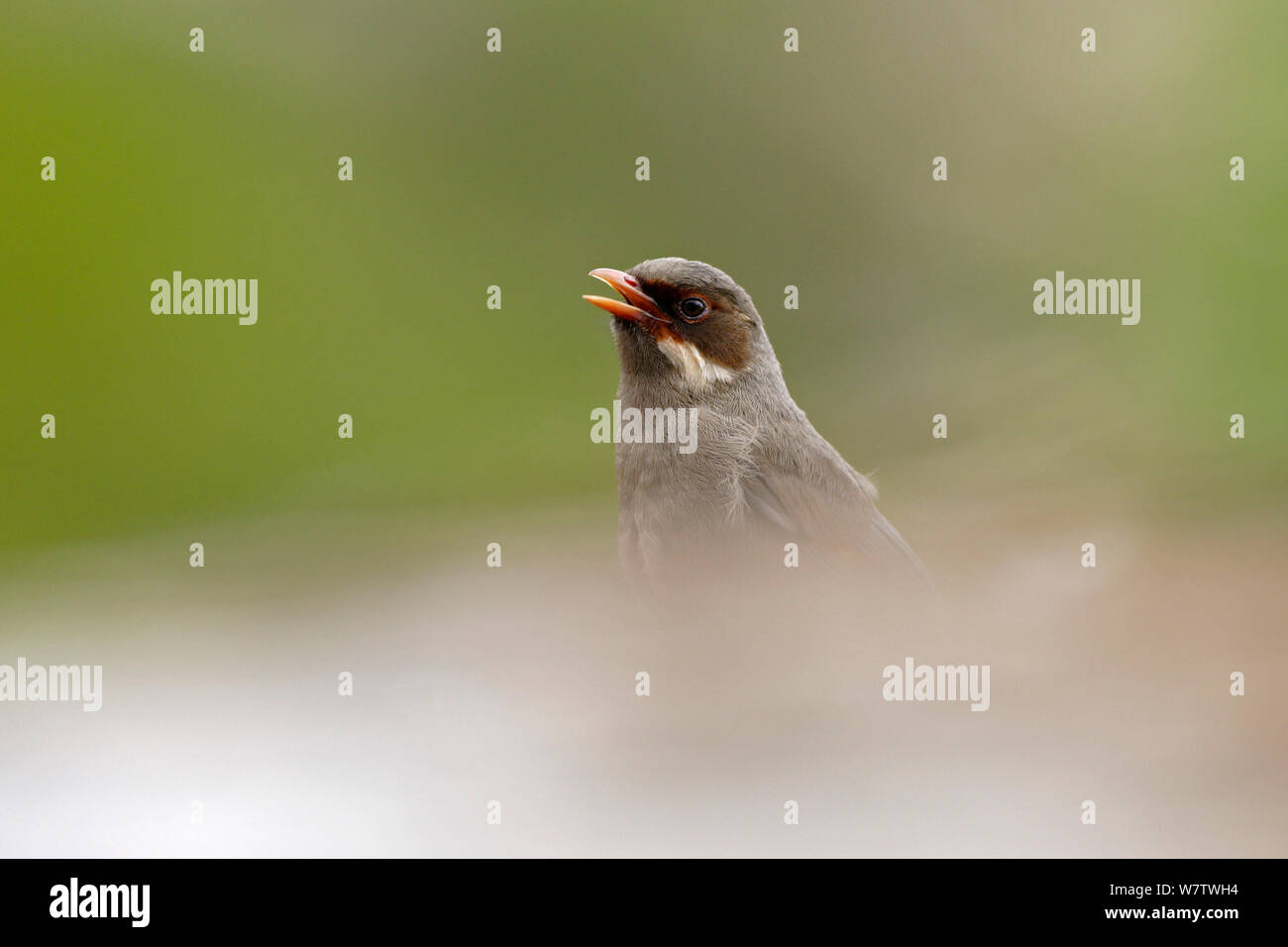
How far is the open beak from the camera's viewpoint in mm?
4496

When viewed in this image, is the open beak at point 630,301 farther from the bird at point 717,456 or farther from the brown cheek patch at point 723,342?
the brown cheek patch at point 723,342

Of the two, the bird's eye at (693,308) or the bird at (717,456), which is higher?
the bird's eye at (693,308)

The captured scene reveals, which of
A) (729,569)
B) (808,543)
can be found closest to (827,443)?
(808,543)

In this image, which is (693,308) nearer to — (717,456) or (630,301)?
(630,301)

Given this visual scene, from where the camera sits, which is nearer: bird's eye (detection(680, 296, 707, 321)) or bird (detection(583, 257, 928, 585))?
bird (detection(583, 257, 928, 585))

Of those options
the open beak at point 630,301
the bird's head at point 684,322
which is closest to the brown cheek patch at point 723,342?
the bird's head at point 684,322

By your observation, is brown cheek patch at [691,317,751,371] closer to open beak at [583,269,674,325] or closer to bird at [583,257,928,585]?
bird at [583,257,928,585]

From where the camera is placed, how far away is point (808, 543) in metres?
4.60

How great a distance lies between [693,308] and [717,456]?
21.3 inches

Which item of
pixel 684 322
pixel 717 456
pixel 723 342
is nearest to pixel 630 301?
pixel 684 322

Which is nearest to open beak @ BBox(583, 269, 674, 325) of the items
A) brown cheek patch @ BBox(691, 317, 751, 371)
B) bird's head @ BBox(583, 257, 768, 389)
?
bird's head @ BBox(583, 257, 768, 389)

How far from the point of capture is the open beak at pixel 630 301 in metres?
4.50

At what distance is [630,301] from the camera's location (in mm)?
4539

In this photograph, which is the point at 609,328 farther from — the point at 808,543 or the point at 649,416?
the point at 808,543
